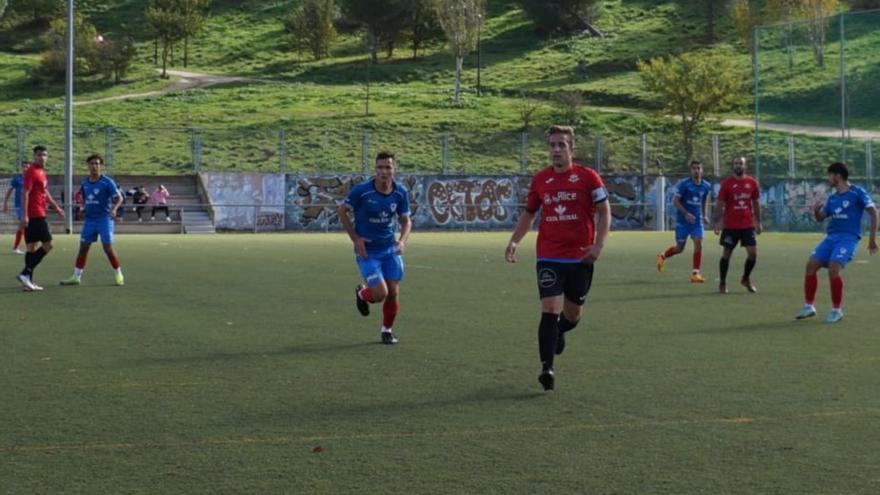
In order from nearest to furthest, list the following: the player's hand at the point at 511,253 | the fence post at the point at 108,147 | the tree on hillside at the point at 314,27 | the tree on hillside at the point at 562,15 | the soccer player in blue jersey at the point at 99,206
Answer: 1. the player's hand at the point at 511,253
2. the soccer player in blue jersey at the point at 99,206
3. the fence post at the point at 108,147
4. the tree on hillside at the point at 314,27
5. the tree on hillside at the point at 562,15

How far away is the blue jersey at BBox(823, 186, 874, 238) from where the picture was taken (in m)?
15.7

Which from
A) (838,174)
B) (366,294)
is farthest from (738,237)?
(366,294)

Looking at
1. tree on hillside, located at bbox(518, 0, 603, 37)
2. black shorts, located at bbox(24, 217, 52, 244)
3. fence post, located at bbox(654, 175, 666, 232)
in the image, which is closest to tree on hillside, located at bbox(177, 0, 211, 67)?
tree on hillside, located at bbox(518, 0, 603, 37)

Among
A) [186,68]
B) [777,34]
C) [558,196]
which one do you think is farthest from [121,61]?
[558,196]

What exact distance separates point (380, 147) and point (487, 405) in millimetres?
47720

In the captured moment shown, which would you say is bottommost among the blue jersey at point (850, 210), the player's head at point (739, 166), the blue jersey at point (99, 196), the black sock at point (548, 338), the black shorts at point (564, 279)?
the black sock at point (548, 338)

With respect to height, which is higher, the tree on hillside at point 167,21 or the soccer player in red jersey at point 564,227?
the tree on hillside at point 167,21

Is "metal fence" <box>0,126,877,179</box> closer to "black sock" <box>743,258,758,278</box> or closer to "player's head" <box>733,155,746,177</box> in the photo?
"player's head" <box>733,155,746,177</box>

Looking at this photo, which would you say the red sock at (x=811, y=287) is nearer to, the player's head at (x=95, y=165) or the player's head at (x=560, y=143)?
the player's head at (x=560, y=143)

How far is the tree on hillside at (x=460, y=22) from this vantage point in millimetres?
75938

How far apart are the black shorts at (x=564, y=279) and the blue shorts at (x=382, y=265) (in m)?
3.03

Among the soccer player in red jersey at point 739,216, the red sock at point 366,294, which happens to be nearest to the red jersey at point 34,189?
the red sock at point 366,294

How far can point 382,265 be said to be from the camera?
44.9ft

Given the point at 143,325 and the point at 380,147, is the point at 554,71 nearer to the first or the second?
the point at 380,147
